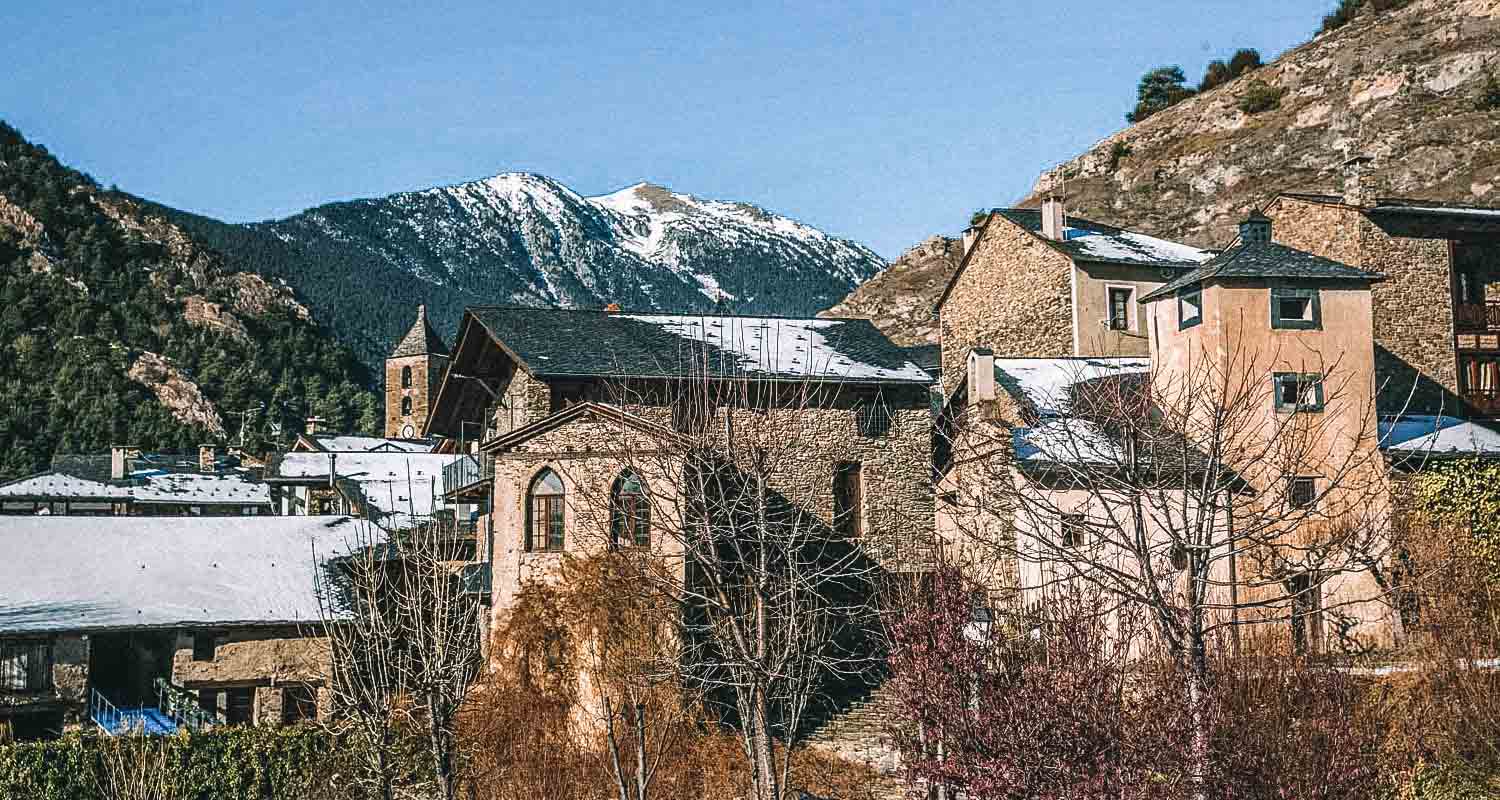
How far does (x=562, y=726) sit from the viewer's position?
2934 cm

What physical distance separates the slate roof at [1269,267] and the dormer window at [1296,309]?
0.39 metres

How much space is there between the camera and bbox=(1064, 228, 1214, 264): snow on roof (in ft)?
149

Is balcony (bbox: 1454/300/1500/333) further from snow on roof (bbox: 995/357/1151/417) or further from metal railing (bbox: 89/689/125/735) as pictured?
metal railing (bbox: 89/689/125/735)

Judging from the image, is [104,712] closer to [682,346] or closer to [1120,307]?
[682,346]

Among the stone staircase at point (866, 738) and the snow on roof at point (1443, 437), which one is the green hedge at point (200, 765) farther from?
the snow on roof at point (1443, 437)

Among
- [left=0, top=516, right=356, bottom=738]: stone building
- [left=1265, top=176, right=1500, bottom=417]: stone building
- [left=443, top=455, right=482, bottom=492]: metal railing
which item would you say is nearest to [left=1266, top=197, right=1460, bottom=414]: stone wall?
[left=1265, top=176, right=1500, bottom=417]: stone building

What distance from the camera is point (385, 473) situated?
167 feet

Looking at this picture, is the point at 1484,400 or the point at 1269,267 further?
the point at 1484,400

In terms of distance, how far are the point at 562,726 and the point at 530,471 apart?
19.4 ft

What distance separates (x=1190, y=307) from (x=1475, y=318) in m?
12.9

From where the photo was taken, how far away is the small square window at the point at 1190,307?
104 ft

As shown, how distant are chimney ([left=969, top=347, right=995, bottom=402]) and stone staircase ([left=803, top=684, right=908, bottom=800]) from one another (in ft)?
25.6

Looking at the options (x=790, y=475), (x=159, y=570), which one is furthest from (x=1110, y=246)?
(x=159, y=570)

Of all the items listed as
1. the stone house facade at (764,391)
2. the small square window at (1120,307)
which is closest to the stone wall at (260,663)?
the stone house facade at (764,391)
